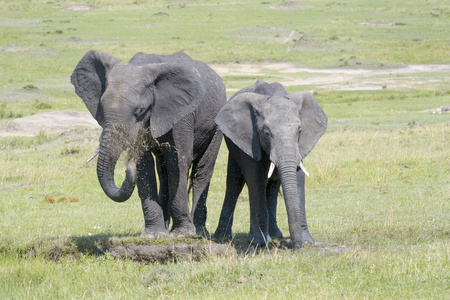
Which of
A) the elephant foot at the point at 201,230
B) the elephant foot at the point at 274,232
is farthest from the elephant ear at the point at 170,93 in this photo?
the elephant foot at the point at 201,230

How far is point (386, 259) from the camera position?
7496 mm

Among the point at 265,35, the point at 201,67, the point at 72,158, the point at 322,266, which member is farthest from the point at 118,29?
the point at 322,266

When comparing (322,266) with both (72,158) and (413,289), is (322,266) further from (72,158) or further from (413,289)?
(72,158)

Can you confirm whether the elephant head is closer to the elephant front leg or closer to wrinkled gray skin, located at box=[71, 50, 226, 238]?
wrinkled gray skin, located at box=[71, 50, 226, 238]

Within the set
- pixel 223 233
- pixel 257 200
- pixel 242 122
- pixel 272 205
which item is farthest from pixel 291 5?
pixel 257 200

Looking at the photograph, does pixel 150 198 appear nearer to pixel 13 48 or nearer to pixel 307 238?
pixel 307 238

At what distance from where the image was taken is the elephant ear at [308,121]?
9.28 metres

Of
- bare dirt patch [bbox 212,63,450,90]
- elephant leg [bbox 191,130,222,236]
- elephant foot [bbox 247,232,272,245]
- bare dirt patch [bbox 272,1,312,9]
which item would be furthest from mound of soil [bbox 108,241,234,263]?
bare dirt patch [bbox 272,1,312,9]

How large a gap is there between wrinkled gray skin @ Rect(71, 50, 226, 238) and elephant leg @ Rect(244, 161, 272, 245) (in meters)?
1.10

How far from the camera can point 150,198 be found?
10234mm

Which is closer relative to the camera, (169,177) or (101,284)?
(101,284)

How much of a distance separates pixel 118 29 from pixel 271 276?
61101 mm

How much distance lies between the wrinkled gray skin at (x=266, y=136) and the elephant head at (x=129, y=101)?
741mm

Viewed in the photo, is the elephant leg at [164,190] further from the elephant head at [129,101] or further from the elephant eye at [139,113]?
the elephant eye at [139,113]
